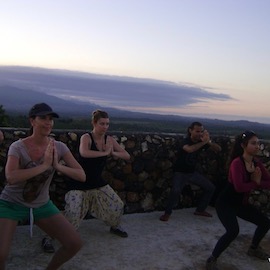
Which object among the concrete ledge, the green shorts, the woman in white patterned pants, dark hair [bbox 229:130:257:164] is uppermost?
dark hair [bbox 229:130:257:164]

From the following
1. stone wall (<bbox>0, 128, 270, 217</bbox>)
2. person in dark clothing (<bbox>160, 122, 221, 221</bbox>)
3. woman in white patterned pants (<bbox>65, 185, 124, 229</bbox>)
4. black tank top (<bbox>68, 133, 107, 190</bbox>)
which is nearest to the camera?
woman in white patterned pants (<bbox>65, 185, 124, 229</bbox>)

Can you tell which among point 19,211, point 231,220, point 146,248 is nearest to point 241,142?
point 231,220

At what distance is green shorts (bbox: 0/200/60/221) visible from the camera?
3645 millimetres

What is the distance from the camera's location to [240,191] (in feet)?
15.2

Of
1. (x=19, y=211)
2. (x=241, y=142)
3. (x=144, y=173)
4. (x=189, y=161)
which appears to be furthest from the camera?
(x=144, y=173)

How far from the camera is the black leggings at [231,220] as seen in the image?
4.57 m

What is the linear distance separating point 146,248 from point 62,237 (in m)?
1.74

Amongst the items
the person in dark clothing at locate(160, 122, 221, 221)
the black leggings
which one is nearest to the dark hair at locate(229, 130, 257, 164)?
the black leggings

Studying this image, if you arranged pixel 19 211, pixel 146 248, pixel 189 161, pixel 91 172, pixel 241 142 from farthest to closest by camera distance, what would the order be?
1. pixel 189 161
2. pixel 91 172
3. pixel 146 248
4. pixel 241 142
5. pixel 19 211

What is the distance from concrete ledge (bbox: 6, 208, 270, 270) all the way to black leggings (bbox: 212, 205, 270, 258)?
1.17 ft

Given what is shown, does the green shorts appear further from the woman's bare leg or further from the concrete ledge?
the concrete ledge

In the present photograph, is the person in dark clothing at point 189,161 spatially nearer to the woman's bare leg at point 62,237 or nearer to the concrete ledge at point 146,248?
the concrete ledge at point 146,248

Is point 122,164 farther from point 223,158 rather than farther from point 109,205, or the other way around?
point 223,158

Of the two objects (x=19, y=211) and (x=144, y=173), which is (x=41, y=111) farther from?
(x=144, y=173)
